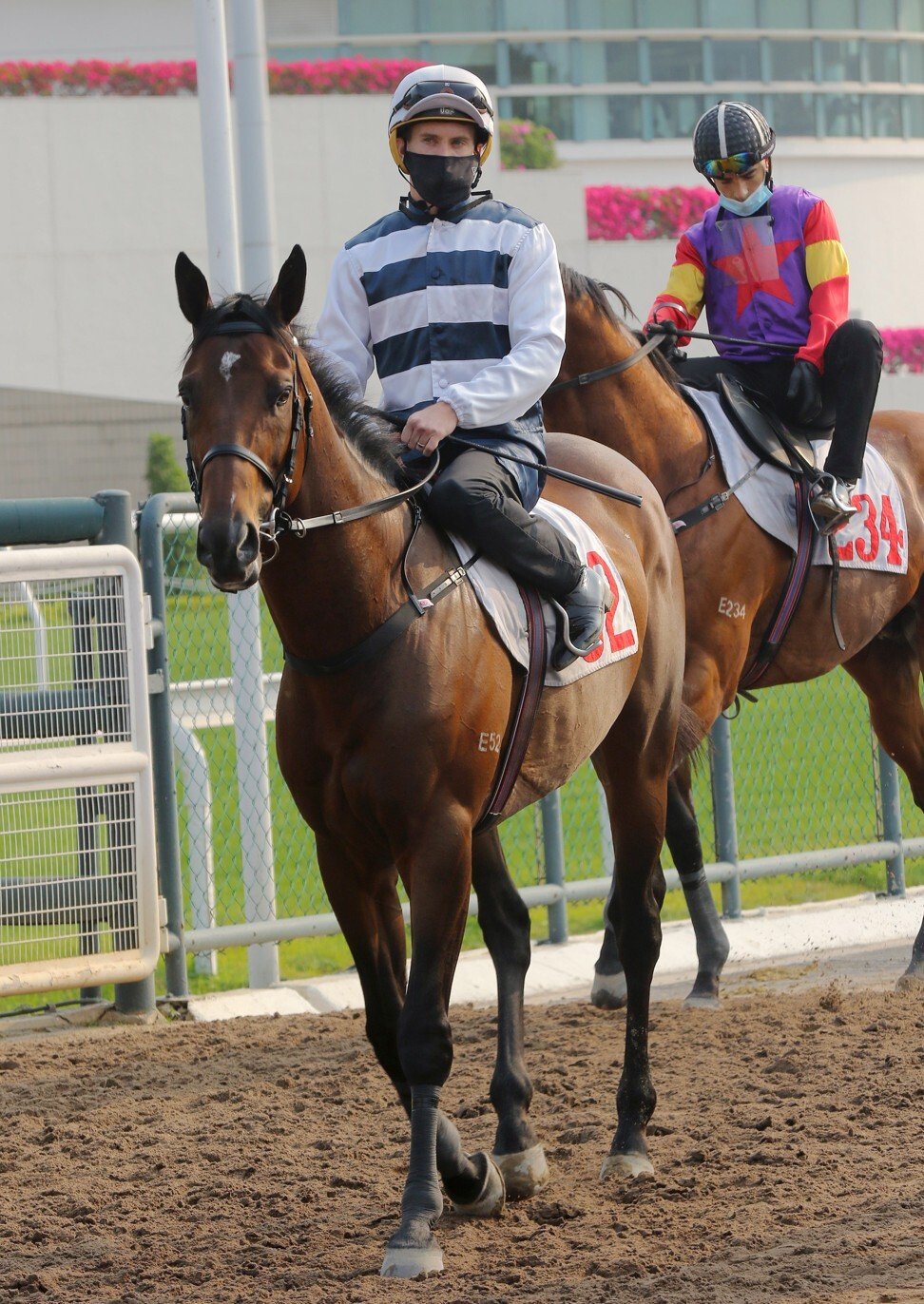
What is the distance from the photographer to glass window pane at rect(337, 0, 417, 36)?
34.0 m

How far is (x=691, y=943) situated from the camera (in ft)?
24.2

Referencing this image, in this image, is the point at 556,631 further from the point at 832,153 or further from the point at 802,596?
the point at 832,153

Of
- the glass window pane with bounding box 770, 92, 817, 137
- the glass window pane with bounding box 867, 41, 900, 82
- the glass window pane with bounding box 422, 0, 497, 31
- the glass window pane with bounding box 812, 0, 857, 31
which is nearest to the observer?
the glass window pane with bounding box 422, 0, 497, 31

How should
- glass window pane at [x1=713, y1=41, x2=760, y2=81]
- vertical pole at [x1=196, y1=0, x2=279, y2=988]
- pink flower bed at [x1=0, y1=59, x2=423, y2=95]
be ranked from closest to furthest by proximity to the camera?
1. vertical pole at [x1=196, y1=0, x2=279, y2=988]
2. pink flower bed at [x1=0, y1=59, x2=423, y2=95]
3. glass window pane at [x1=713, y1=41, x2=760, y2=81]

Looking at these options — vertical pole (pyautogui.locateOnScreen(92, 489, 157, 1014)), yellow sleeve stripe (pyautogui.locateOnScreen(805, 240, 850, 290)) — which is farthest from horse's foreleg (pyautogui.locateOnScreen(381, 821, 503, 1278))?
yellow sleeve stripe (pyautogui.locateOnScreen(805, 240, 850, 290))

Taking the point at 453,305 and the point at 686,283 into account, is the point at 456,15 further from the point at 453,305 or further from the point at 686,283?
the point at 453,305

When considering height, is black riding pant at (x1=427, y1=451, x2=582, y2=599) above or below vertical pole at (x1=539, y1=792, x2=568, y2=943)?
above

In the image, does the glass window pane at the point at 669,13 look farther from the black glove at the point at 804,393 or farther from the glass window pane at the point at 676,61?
the black glove at the point at 804,393

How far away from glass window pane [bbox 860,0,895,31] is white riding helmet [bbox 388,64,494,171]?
36617 millimetres

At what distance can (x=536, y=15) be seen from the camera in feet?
114

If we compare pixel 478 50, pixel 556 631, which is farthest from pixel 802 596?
pixel 478 50

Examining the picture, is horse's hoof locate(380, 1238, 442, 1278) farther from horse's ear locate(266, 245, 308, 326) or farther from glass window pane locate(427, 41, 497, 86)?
glass window pane locate(427, 41, 497, 86)

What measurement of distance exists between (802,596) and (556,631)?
245 cm

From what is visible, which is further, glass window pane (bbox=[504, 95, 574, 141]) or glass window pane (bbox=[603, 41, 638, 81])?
glass window pane (bbox=[603, 41, 638, 81])
